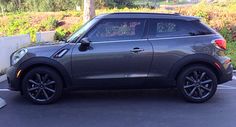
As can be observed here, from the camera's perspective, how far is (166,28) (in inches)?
290

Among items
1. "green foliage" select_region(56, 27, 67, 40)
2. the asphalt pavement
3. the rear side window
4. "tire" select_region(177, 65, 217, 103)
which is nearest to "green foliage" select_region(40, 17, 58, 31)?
"green foliage" select_region(56, 27, 67, 40)

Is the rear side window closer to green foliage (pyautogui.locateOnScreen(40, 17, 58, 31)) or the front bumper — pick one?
the front bumper

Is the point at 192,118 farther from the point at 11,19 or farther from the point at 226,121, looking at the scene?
the point at 11,19

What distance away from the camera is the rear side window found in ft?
24.0

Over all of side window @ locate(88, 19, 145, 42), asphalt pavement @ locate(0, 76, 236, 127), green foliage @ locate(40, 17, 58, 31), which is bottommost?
green foliage @ locate(40, 17, 58, 31)

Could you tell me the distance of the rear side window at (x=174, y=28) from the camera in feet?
24.0

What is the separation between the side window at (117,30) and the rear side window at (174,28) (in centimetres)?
22

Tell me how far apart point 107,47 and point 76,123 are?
1.62 m

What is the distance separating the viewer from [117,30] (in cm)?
727

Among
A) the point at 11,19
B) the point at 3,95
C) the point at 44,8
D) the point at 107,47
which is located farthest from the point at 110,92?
the point at 44,8

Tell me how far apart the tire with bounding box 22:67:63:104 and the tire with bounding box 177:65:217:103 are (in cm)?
216

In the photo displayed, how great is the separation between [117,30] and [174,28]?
1.03m

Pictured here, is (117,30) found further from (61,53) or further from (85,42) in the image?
(61,53)

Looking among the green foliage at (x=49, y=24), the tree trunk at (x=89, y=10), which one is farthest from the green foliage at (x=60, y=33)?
the tree trunk at (x=89, y=10)
